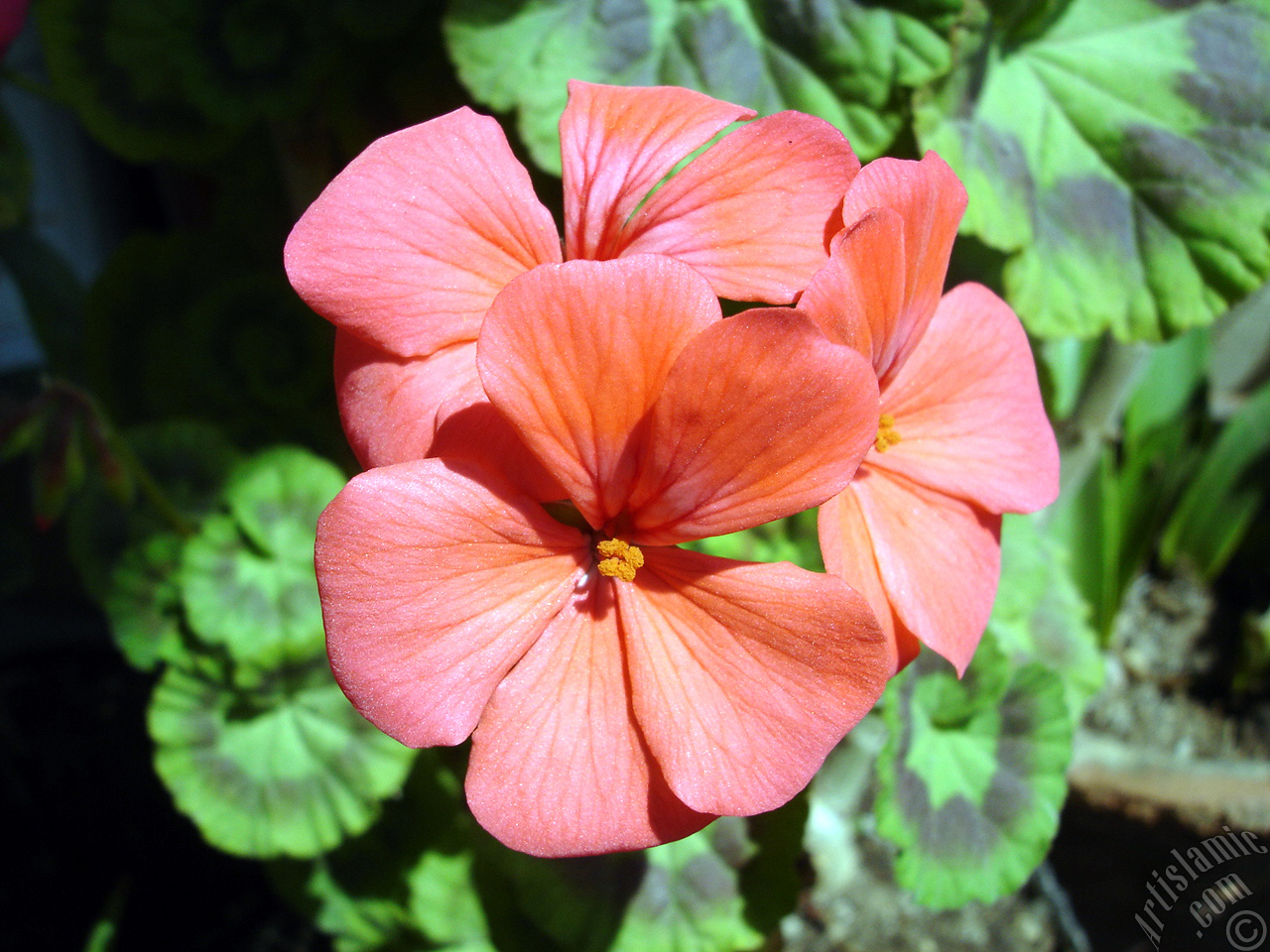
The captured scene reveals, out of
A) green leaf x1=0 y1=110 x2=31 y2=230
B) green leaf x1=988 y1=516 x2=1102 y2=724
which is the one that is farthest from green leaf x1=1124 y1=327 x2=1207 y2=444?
green leaf x1=0 y1=110 x2=31 y2=230

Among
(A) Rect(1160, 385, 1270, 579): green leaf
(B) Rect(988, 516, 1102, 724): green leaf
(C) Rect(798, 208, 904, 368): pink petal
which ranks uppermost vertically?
(C) Rect(798, 208, 904, 368): pink petal

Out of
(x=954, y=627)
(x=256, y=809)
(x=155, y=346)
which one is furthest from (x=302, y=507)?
(x=954, y=627)

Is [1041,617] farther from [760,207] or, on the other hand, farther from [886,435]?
[760,207]

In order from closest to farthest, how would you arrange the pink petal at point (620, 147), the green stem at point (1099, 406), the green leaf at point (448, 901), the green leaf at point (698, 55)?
the pink petal at point (620, 147)
the green leaf at point (698, 55)
the green leaf at point (448, 901)
the green stem at point (1099, 406)

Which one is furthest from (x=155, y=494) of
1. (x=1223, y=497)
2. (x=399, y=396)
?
(x=1223, y=497)

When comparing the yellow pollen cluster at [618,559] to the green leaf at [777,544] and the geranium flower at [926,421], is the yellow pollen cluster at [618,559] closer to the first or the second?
the geranium flower at [926,421]

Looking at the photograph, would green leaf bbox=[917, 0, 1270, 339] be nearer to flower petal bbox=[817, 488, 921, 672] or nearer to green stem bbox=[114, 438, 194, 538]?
flower petal bbox=[817, 488, 921, 672]

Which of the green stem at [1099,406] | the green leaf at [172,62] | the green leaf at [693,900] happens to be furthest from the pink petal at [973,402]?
the green stem at [1099,406]
